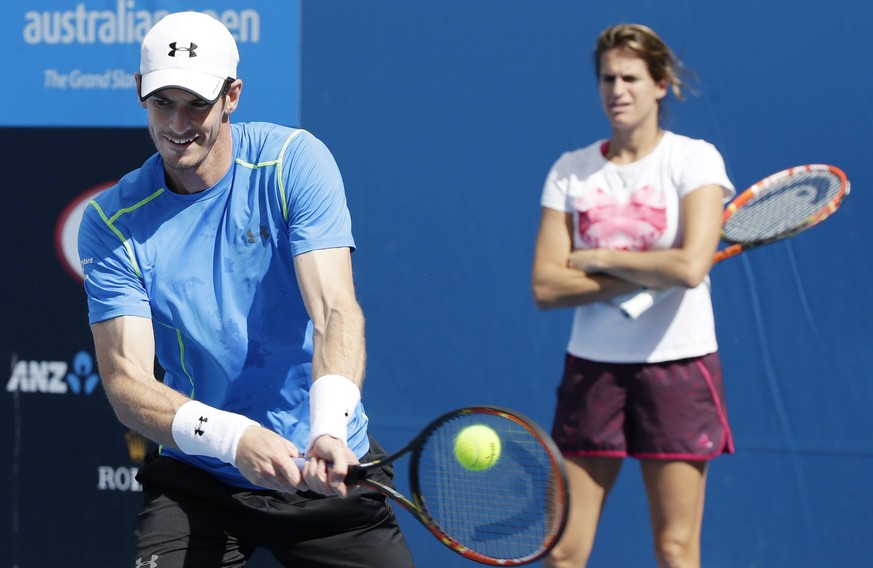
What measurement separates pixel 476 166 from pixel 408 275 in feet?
1.32

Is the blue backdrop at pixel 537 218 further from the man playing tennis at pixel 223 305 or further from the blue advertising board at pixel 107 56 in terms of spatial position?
the man playing tennis at pixel 223 305

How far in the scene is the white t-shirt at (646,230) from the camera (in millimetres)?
3029

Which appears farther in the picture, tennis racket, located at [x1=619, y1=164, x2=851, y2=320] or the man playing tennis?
tennis racket, located at [x1=619, y1=164, x2=851, y2=320]

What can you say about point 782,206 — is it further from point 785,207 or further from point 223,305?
point 223,305

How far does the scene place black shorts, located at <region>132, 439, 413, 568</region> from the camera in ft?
7.93

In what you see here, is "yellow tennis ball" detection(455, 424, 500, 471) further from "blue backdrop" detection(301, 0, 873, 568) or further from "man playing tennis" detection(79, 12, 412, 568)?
"blue backdrop" detection(301, 0, 873, 568)

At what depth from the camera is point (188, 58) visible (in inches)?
89.4

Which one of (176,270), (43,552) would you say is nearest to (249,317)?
(176,270)

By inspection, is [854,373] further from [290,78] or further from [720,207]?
[290,78]

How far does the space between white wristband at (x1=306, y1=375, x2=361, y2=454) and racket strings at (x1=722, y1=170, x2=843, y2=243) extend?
4.65 feet

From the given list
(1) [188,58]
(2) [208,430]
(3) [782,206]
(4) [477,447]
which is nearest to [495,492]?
(4) [477,447]

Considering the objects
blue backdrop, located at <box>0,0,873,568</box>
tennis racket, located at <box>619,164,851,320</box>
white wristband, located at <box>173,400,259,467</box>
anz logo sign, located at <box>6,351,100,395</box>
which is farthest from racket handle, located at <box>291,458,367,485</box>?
anz logo sign, located at <box>6,351,100,395</box>

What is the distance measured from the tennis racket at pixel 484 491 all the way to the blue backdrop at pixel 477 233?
121 centimetres

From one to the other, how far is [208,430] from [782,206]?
1766 millimetres
